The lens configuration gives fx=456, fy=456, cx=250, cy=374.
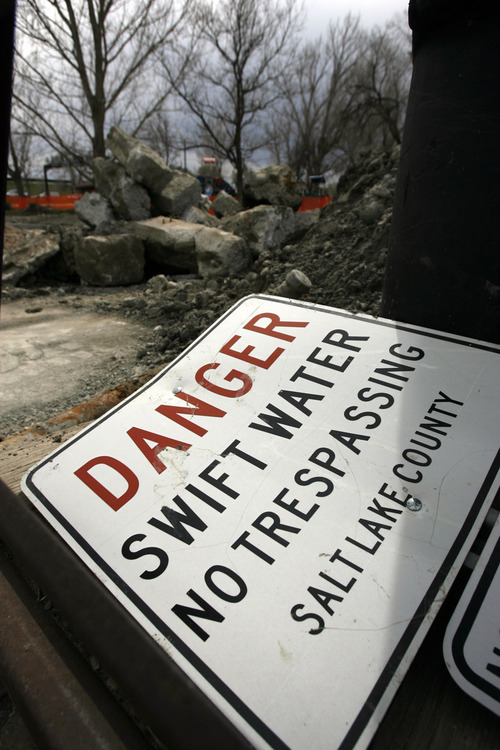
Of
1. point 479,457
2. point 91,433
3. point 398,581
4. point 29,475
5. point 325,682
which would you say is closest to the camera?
point 325,682

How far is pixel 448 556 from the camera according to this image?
101 cm

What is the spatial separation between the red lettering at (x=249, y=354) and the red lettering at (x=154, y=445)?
1.32ft

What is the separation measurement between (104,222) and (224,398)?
814 centimetres

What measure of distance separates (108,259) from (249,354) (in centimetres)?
623

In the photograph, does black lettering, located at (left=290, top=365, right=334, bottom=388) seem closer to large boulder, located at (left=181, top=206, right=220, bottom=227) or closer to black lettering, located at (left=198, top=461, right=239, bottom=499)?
black lettering, located at (left=198, top=461, right=239, bottom=499)

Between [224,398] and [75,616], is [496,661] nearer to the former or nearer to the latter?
[75,616]

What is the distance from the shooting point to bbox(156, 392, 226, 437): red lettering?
1.45 metres

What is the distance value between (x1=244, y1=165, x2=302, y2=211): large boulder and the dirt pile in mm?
2267

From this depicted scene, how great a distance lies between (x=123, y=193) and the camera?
883 cm

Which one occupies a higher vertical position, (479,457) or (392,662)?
(479,457)

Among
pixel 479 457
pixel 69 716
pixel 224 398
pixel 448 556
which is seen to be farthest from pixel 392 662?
pixel 224 398

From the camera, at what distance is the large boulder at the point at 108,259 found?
7.17 m

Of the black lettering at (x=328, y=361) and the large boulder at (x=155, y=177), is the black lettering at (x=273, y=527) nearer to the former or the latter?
the black lettering at (x=328, y=361)

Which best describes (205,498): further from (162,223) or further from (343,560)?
(162,223)
